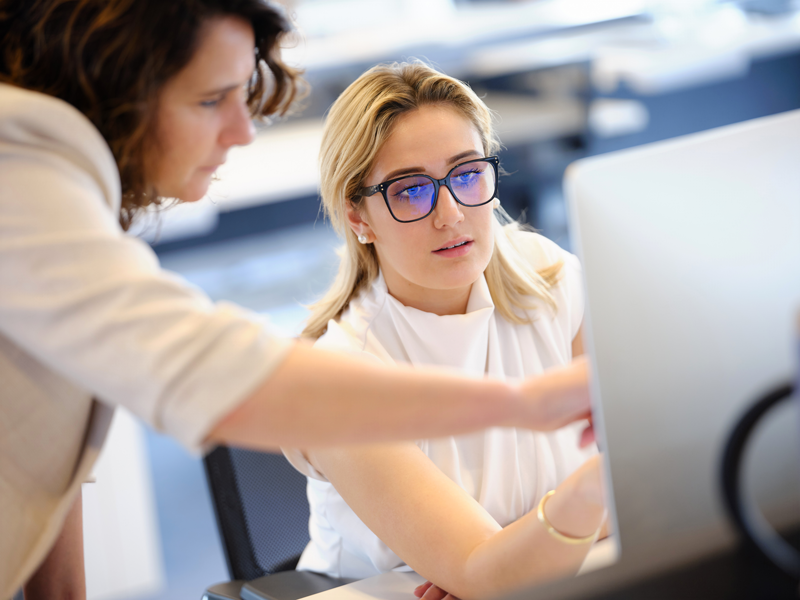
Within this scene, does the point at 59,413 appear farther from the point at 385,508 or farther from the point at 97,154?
the point at 385,508

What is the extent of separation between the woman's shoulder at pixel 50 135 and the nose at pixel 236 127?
0.41 ft

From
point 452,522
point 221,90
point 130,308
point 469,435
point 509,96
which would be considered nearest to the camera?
point 130,308

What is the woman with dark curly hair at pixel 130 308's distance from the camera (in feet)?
1.61

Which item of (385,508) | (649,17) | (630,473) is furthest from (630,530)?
(649,17)

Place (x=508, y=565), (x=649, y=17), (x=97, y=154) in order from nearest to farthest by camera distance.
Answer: (x=97, y=154)
(x=508, y=565)
(x=649, y=17)

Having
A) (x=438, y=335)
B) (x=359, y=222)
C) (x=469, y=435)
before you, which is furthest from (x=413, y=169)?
(x=469, y=435)

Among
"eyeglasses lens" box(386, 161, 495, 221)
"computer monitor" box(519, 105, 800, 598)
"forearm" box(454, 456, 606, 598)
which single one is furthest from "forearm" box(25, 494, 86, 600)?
"computer monitor" box(519, 105, 800, 598)

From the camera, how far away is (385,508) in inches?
34.9

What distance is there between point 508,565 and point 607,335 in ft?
1.17

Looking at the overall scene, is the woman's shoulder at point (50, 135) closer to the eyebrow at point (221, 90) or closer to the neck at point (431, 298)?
the eyebrow at point (221, 90)

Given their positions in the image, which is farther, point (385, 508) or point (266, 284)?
point (266, 284)

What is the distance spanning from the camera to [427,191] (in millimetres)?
1058

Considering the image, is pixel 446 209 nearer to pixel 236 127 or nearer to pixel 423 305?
pixel 423 305

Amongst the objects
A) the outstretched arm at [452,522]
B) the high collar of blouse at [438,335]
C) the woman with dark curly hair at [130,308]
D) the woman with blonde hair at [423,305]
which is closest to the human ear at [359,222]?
the woman with blonde hair at [423,305]
